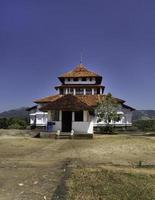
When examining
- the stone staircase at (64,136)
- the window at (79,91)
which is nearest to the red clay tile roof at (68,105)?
the stone staircase at (64,136)

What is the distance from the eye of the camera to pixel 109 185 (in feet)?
32.9

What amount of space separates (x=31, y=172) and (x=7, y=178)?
1343 millimetres

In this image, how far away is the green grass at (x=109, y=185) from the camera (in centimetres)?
882

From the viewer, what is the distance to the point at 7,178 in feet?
35.7

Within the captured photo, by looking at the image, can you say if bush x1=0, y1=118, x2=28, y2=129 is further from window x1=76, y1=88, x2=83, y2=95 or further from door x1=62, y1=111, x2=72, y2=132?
door x1=62, y1=111, x2=72, y2=132

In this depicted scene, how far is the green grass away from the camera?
8.82m

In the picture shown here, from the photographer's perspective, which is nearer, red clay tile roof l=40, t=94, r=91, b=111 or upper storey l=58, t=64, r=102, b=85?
red clay tile roof l=40, t=94, r=91, b=111

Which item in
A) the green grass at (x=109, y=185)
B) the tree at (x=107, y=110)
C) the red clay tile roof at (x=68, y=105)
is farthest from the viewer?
the tree at (x=107, y=110)

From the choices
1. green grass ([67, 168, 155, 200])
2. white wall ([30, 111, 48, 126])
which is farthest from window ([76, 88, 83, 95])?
green grass ([67, 168, 155, 200])

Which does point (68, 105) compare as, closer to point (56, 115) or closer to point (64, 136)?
point (56, 115)

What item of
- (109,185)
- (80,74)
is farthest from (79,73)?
(109,185)

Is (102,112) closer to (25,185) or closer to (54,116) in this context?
(54,116)

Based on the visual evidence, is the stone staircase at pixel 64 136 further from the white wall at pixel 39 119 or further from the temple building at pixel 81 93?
the white wall at pixel 39 119

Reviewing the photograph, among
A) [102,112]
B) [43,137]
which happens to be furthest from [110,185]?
[102,112]
